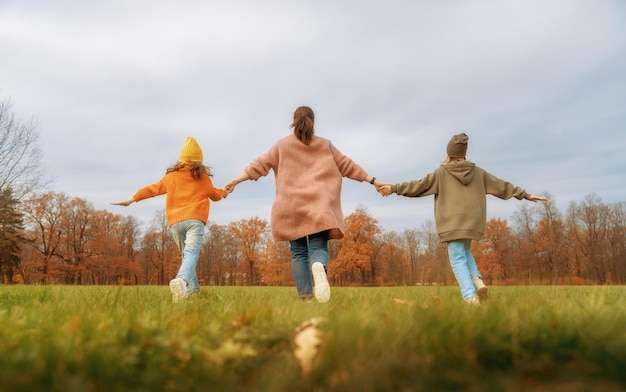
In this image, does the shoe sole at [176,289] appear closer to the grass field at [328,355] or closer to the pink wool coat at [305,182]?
the pink wool coat at [305,182]

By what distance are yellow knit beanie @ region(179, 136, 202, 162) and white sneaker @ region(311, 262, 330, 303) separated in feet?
9.54

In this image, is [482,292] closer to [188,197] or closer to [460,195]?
[460,195]

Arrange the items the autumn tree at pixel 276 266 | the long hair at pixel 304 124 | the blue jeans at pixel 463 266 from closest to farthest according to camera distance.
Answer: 1. the blue jeans at pixel 463 266
2. the long hair at pixel 304 124
3. the autumn tree at pixel 276 266

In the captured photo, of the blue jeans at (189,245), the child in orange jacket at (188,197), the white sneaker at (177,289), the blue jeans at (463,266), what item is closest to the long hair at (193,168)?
the child in orange jacket at (188,197)

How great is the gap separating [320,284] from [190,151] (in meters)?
3.28

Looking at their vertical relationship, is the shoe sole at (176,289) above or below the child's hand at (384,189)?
below

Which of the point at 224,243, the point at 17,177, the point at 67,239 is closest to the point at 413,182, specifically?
the point at 17,177

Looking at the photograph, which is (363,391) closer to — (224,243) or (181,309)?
(181,309)

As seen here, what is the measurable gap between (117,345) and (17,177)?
95.0 feet

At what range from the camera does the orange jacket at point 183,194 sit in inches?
259

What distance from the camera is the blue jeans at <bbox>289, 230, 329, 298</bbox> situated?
5.50m

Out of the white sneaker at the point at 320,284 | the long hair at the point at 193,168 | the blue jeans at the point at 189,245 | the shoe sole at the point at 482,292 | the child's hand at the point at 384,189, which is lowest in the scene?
the shoe sole at the point at 482,292

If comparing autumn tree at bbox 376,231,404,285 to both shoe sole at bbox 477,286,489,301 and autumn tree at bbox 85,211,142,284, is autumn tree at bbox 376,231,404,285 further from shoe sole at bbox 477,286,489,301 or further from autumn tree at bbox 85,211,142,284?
shoe sole at bbox 477,286,489,301

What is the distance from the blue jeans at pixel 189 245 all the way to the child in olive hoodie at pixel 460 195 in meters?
2.77
